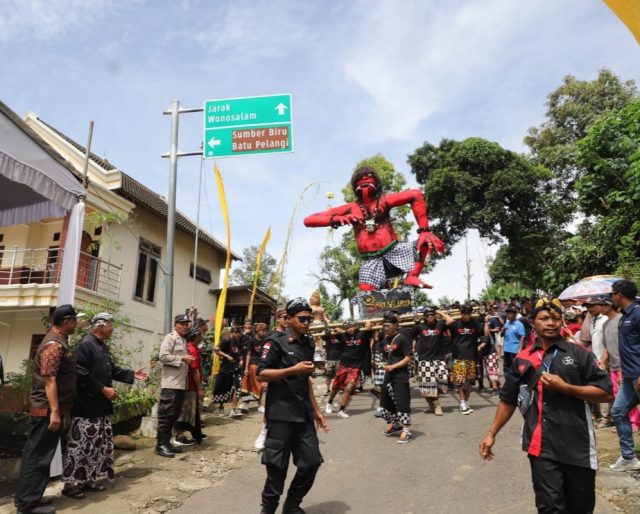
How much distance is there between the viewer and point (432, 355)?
876cm

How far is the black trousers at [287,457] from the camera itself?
407 cm

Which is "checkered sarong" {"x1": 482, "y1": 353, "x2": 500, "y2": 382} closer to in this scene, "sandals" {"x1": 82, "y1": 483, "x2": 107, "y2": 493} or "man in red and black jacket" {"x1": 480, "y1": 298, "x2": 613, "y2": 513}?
"man in red and black jacket" {"x1": 480, "y1": 298, "x2": 613, "y2": 513}

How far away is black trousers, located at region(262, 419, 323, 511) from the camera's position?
407 centimetres

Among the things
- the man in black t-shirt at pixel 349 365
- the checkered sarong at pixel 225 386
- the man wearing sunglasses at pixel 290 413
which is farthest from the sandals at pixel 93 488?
the man in black t-shirt at pixel 349 365

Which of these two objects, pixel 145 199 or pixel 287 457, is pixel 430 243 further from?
pixel 145 199

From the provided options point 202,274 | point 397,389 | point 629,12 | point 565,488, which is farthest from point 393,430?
point 202,274

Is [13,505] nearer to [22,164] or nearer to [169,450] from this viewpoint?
[169,450]

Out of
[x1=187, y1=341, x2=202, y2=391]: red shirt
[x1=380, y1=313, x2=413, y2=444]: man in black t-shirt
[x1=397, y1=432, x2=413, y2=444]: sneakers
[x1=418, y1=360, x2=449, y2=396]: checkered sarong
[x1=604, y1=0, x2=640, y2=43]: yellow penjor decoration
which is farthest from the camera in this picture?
[x1=418, y1=360, x2=449, y2=396]: checkered sarong

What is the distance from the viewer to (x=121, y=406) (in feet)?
26.4

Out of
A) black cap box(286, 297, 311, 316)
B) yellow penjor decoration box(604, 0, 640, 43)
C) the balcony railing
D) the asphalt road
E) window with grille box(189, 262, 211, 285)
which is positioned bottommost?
the asphalt road

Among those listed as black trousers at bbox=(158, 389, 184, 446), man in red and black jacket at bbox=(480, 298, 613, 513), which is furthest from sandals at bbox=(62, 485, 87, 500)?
man in red and black jacket at bbox=(480, 298, 613, 513)

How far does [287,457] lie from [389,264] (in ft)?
24.5

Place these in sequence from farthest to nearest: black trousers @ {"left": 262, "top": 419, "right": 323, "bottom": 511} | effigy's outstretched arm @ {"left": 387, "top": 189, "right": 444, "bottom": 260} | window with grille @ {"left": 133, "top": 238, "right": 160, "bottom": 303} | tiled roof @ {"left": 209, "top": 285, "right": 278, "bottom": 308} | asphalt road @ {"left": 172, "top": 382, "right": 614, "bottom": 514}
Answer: tiled roof @ {"left": 209, "top": 285, "right": 278, "bottom": 308} → window with grille @ {"left": 133, "top": 238, "right": 160, "bottom": 303} → effigy's outstretched arm @ {"left": 387, "top": 189, "right": 444, "bottom": 260} → asphalt road @ {"left": 172, "top": 382, "right": 614, "bottom": 514} → black trousers @ {"left": 262, "top": 419, "right": 323, "bottom": 511}

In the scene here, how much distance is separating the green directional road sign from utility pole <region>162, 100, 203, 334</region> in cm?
39
